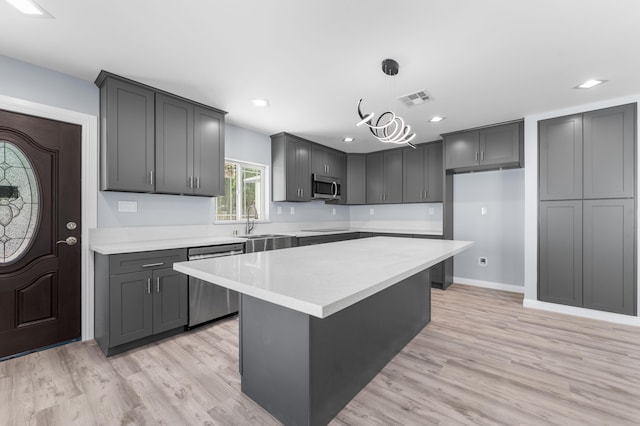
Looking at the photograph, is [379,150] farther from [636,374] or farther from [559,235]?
[636,374]

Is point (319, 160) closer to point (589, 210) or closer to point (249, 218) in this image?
point (249, 218)

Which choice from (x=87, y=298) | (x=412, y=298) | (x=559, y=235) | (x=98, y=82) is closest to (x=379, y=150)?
(x=559, y=235)

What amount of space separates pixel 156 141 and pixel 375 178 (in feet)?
12.8

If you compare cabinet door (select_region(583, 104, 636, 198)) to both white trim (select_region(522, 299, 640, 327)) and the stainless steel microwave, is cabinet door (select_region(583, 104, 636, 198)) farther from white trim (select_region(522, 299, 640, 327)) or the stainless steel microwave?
the stainless steel microwave

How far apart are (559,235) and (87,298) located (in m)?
5.23

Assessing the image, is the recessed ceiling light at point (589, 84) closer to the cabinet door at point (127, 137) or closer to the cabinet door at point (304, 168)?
the cabinet door at point (304, 168)

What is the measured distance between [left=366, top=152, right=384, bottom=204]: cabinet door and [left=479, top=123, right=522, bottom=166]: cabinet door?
185cm

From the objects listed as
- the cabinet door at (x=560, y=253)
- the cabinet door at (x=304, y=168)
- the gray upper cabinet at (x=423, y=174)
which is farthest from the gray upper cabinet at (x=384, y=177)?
the cabinet door at (x=560, y=253)

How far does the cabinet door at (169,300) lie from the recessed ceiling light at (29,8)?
2000mm

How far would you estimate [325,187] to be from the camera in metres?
5.26

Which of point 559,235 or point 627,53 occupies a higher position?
point 627,53

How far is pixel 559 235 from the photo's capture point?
3.52 meters

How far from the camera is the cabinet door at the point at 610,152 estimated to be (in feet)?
10.3

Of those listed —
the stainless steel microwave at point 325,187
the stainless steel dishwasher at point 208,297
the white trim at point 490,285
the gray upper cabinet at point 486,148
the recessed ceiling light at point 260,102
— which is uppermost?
the recessed ceiling light at point 260,102
